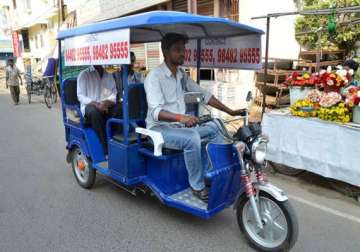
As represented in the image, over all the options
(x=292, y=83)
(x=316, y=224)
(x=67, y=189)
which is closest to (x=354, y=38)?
(x=292, y=83)

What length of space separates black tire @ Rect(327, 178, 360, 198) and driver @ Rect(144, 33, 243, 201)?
1.85 meters

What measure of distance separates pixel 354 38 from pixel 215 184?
6.41 metres

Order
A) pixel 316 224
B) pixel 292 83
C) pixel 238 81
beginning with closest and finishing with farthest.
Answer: pixel 316 224, pixel 292 83, pixel 238 81

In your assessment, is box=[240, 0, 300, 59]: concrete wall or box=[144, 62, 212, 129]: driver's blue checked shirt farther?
box=[240, 0, 300, 59]: concrete wall

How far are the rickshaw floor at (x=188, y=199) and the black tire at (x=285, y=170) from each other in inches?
77.7

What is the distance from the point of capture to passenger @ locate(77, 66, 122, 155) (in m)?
4.35

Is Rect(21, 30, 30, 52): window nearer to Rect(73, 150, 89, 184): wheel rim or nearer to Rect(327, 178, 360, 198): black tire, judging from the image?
Rect(73, 150, 89, 184): wheel rim

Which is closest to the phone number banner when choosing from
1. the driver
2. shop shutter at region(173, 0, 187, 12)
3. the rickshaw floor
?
the driver

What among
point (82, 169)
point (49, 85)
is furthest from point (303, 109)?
point (49, 85)

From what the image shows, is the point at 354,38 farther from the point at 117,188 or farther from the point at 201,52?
the point at 117,188

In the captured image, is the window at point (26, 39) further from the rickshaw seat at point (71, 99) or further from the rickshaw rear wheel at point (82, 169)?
the rickshaw rear wheel at point (82, 169)

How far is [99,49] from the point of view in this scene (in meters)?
3.50

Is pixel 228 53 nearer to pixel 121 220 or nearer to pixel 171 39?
pixel 171 39

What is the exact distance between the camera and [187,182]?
3.66 meters
